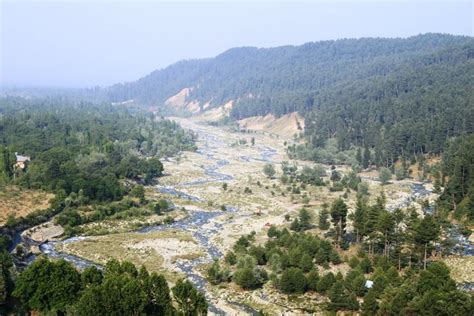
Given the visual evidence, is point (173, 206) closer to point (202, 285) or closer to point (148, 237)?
point (148, 237)

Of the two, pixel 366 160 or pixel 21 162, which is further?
pixel 366 160

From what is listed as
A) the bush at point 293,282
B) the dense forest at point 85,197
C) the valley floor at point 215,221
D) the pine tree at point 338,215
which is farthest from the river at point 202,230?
the pine tree at point 338,215

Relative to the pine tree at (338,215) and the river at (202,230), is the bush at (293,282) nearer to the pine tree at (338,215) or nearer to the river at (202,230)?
the river at (202,230)

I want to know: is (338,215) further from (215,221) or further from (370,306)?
(215,221)

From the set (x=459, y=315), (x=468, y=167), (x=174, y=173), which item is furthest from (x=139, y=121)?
(x=459, y=315)

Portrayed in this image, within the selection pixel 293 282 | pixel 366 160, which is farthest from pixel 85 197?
pixel 366 160

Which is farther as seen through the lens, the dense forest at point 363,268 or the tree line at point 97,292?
the dense forest at point 363,268

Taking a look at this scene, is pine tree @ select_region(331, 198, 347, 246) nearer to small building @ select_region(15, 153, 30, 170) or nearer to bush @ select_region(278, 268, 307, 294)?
bush @ select_region(278, 268, 307, 294)

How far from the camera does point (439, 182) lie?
81.5 m

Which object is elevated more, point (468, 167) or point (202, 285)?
point (468, 167)

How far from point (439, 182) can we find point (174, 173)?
1951 inches

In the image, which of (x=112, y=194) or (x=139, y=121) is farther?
(x=139, y=121)

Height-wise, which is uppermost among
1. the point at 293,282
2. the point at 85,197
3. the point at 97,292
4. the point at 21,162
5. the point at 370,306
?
the point at 21,162

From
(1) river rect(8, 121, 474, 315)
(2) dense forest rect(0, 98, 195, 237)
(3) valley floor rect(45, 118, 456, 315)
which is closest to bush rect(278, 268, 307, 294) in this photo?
(3) valley floor rect(45, 118, 456, 315)
